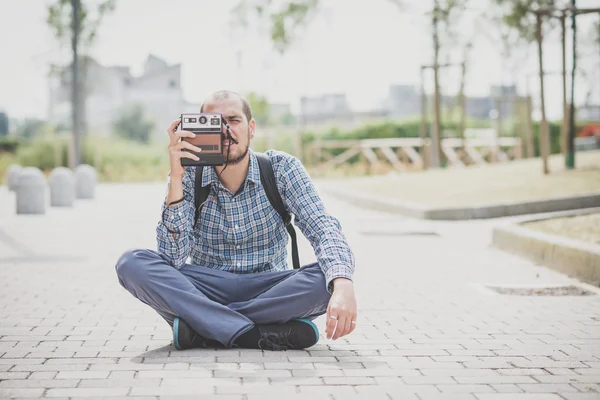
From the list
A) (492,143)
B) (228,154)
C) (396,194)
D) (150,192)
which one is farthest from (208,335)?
(492,143)

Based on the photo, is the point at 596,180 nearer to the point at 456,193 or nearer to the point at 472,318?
the point at 456,193

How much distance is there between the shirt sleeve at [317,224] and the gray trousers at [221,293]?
Result: 231 millimetres

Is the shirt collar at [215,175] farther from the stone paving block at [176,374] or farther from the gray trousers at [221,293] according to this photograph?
the stone paving block at [176,374]

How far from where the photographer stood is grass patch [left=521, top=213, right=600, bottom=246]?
1034 cm

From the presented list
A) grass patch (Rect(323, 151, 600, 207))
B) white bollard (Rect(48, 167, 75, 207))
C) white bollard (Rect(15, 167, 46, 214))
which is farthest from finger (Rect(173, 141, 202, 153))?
white bollard (Rect(48, 167, 75, 207))

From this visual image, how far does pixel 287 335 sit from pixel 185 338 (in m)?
0.55

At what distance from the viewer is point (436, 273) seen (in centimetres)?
932

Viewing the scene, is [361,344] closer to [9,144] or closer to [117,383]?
[117,383]

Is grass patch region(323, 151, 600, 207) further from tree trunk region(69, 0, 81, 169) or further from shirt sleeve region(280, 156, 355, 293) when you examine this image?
shirt sleeve region(280, 156, 355, 293)

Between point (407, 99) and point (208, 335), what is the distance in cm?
9797

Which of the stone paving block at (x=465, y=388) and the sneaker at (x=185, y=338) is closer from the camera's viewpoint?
the stone paving block at (x=465, y=388)

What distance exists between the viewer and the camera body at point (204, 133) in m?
4.93

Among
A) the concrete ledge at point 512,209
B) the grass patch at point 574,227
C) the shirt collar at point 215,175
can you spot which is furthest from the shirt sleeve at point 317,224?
the concrete ledge at point 512,209

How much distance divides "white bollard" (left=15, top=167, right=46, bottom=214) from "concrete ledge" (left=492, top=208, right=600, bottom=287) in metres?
9.20
